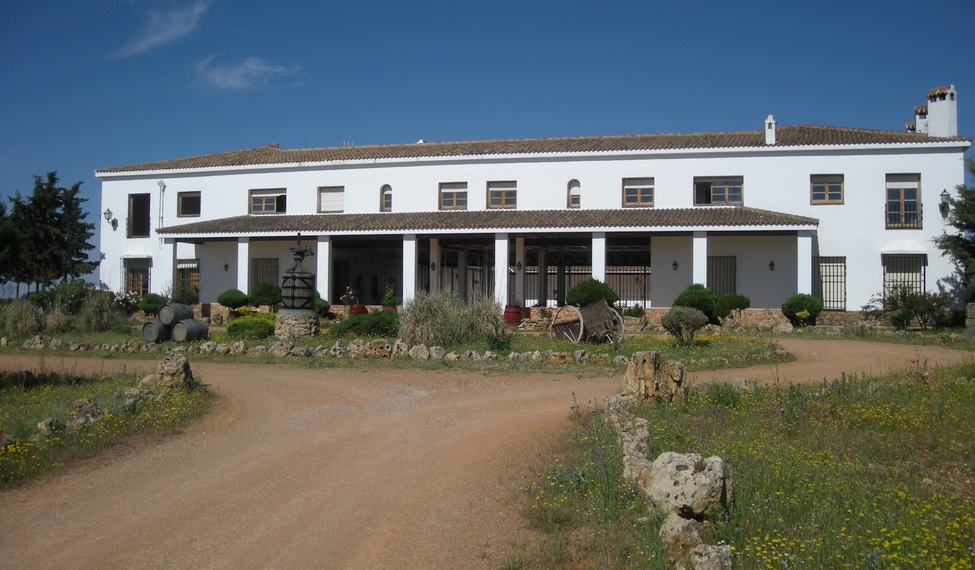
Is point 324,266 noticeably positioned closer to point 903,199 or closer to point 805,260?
point 805,260

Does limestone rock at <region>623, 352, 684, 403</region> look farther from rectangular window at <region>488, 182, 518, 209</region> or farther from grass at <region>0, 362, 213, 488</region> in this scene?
rectangular window at <region>488, 182, 518, 209</region>

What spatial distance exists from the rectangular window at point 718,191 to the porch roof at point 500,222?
0.73 meters

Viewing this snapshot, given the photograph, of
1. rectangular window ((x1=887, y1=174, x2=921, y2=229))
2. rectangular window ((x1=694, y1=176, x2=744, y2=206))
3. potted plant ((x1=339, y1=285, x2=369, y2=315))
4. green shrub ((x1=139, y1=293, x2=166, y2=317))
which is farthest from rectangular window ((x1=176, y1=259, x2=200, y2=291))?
rectangular window ((x1=887, y1=174, x2=921, y2=229))

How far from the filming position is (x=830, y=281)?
25.9 m

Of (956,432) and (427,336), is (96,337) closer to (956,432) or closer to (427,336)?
(427,336)

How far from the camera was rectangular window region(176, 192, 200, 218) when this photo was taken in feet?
107

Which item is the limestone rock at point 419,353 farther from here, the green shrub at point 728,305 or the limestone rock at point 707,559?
the green shrub at point 728,305

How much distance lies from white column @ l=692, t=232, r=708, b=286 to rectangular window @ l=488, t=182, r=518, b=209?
758cm

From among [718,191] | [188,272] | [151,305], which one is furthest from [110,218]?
[718,191]

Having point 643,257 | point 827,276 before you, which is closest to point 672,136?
point 643,257

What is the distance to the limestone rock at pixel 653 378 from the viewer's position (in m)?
9.18

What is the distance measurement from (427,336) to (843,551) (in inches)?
480

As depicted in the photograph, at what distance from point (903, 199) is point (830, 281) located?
3.77m

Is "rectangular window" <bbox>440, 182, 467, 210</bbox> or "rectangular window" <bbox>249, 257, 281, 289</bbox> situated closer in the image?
"rectangular window" <bbox>440, 182, 467, 210</bbox>
